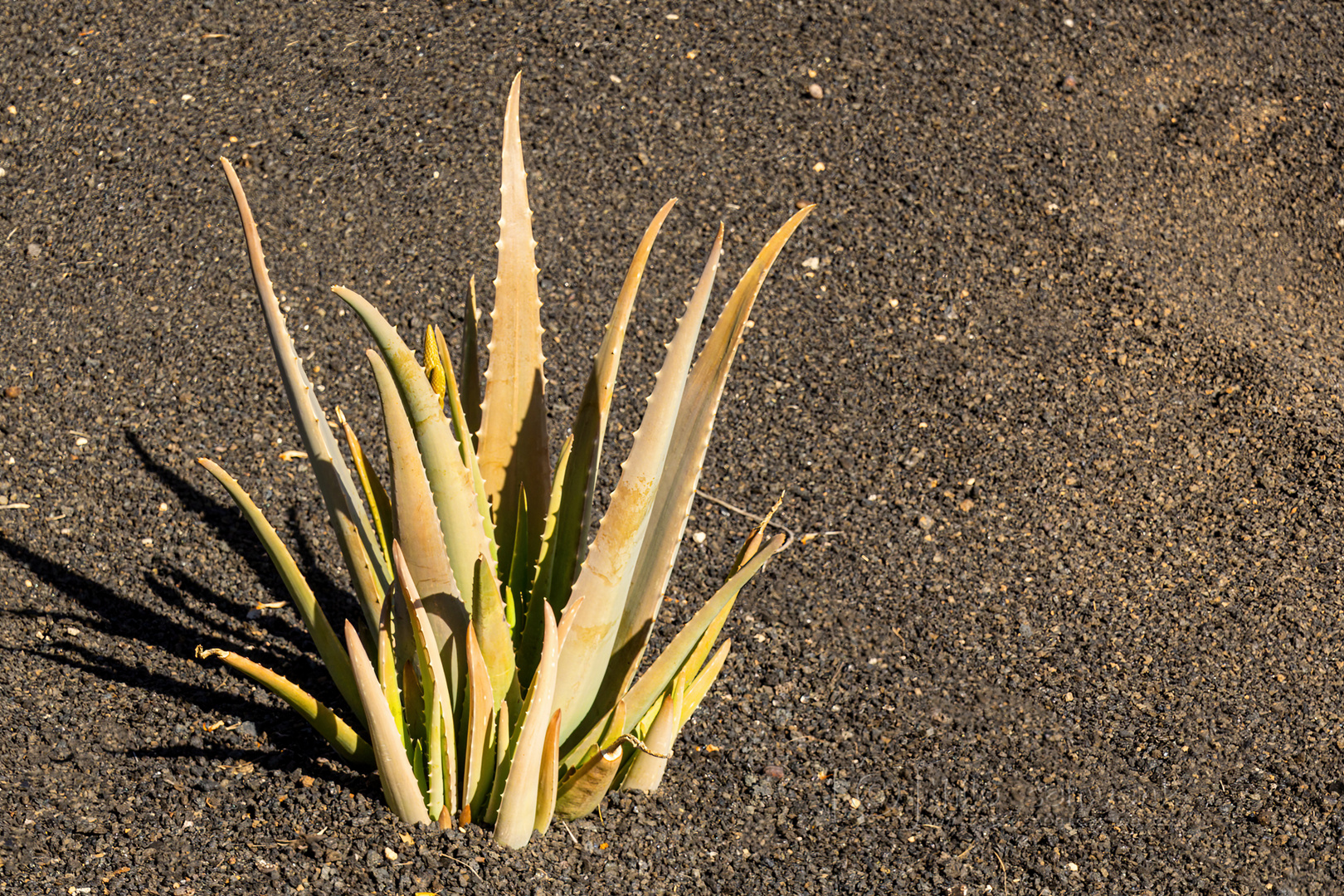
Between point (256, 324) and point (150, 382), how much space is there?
0.30 meters

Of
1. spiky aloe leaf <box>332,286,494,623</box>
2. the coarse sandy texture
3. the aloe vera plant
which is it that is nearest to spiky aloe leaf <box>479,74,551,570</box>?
the aloe vera plant

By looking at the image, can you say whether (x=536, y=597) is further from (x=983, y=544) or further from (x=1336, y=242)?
(x=1336, y=242)

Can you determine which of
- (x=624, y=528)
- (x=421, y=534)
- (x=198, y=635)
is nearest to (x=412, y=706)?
(x=421, y=534)

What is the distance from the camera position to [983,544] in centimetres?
249

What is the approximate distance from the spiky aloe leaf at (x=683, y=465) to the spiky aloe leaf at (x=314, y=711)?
373 millimetres

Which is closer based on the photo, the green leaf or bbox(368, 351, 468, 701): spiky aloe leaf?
bbox(368, 351, 468, 701): spiky aloe leaf

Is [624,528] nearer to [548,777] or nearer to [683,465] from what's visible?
[683,465]

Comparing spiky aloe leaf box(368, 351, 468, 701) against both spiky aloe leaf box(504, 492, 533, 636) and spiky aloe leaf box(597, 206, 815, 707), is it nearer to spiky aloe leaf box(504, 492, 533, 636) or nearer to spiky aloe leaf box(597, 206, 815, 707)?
spiky aloe leaf box(504, 492, 533, 636)

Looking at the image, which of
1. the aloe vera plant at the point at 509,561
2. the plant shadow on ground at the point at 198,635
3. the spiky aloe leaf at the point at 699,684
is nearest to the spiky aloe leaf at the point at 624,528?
the aloe vera plant at the point at 509,561

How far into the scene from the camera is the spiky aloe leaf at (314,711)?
1.42 metres

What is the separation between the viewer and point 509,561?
1.60 meters

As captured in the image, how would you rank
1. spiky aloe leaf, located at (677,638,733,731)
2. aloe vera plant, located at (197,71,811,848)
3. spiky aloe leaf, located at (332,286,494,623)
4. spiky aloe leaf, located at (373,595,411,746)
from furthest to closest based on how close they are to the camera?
1. spiky aloe leaf, located at (677,638,733,731)
2. spiky aloe leaf, located at (373,595,411,746)
3. aloe vera plant, located at (197,71,811,848)
4. spiky aloe leaf, located at (332,286,494,623)

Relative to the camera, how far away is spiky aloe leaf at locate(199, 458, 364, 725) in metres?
1.46

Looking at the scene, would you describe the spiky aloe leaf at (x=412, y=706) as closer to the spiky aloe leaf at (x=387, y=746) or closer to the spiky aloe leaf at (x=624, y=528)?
the spiky aloe leaf at (x=387, y=746)
